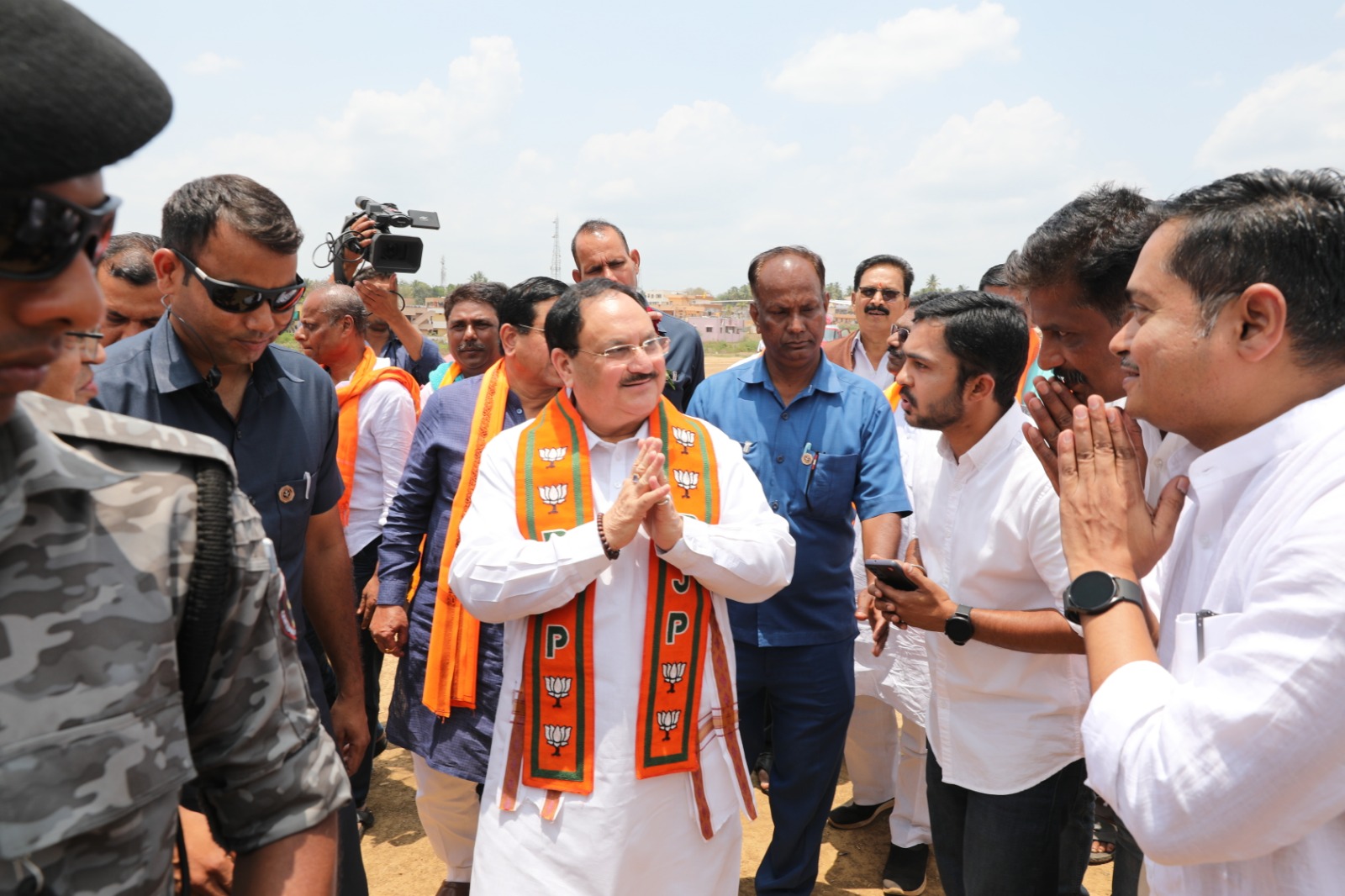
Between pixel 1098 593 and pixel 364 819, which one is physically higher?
pixel 1098 593

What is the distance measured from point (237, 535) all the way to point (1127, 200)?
A: 7.32 feet

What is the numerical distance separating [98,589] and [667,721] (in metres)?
1.80

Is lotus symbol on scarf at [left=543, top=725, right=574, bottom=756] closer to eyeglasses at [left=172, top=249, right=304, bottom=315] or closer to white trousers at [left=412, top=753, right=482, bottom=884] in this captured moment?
white trousers at [left=412, top=753, right=482, bottom=884]

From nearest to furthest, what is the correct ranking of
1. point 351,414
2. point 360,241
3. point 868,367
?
point 351,414, point 360,241, point 868,367

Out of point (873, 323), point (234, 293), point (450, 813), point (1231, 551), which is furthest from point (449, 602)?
point (873, 323)

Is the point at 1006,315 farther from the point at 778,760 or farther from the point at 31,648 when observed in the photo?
the point at 31,648

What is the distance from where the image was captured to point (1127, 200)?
2354 mm

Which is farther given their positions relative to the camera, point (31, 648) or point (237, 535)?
point (237, 535)

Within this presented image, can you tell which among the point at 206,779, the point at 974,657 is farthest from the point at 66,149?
the point at 974,657

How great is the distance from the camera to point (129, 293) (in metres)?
3.65

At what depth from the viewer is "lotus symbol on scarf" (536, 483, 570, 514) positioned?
271 cm

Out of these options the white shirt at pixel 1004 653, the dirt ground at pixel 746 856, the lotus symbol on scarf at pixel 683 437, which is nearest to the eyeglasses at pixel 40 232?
the lotus symbol on scarf at pixel 683 437

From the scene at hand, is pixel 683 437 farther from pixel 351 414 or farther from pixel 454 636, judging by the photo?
pixel 351 414

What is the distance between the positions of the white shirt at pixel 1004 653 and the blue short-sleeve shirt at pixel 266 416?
1911 mm
